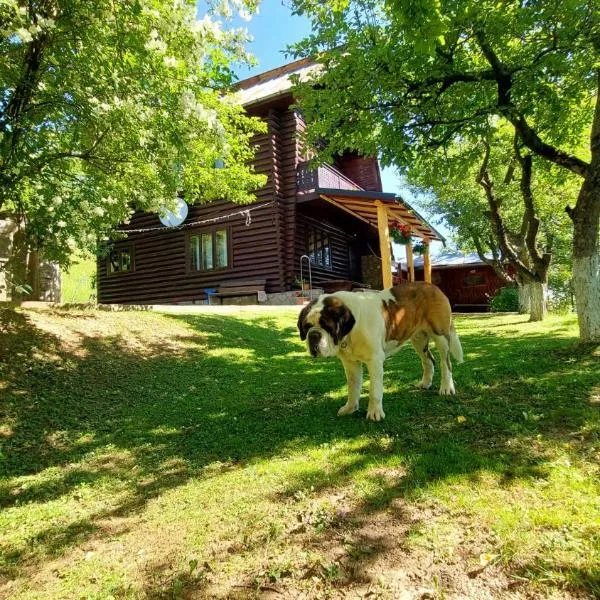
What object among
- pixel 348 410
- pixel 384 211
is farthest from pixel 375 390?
pixel 384 211

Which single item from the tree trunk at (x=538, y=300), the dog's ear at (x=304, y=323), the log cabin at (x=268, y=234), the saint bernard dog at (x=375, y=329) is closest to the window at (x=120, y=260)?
the log cabin at (x=268, y=234)

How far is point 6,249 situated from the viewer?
898 centimetres

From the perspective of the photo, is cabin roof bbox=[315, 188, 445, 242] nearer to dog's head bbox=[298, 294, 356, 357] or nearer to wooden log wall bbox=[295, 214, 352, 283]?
wooden log wall bbox=[295, 214, 352, 283]

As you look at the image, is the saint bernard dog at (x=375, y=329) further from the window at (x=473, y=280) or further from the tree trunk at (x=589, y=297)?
the window at (x=473, y=280)

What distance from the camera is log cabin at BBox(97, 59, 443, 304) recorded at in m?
15.4

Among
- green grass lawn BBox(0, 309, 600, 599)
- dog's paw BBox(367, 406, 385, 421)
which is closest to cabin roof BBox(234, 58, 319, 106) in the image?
green grass lawn BBox(0, 309, 600, 599)

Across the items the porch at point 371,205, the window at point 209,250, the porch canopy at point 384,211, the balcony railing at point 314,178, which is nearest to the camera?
the porch canopy at point 384,211

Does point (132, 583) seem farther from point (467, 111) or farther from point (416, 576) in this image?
point (467, 111)

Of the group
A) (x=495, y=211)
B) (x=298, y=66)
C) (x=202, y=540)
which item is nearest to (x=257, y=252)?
(x=495, y=211)

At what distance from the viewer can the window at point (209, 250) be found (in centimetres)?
1730

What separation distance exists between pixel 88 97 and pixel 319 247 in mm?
13744

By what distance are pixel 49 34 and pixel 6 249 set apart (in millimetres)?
5976

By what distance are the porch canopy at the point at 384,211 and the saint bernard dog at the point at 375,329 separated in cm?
697

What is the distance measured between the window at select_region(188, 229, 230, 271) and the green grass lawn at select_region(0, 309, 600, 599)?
11.3 meters
